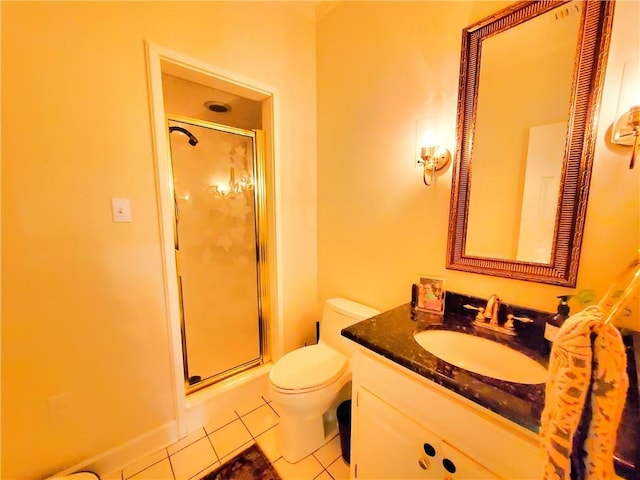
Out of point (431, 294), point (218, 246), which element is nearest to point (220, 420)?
point (218, 246)

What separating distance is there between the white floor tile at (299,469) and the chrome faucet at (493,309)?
1106 millimetres

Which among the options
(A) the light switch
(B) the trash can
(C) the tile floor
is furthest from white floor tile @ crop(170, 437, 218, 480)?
(A) the light switch

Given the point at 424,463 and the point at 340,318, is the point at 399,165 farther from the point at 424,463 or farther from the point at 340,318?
the point at 424,463

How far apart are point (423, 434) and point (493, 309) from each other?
561 mm

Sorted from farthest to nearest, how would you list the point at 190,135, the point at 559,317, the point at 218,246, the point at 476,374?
the point at 218,246
the point at 190,135
the point at 559,317
the point at 476,374

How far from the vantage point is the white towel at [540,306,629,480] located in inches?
14.5

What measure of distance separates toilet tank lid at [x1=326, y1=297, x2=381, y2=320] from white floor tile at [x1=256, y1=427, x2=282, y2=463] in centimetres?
80

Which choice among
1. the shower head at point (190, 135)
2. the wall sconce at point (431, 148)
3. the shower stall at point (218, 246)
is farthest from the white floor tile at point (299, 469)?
the shower head at point (190, 135)

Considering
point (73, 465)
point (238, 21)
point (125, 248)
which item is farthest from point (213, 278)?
point (238, 21)

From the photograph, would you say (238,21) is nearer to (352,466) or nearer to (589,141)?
(589,141)

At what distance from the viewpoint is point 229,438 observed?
1416mm

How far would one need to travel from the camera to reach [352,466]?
1.05 metres

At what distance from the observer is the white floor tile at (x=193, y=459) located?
1.23 meters

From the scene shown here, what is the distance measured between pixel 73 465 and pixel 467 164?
7.41 feet
